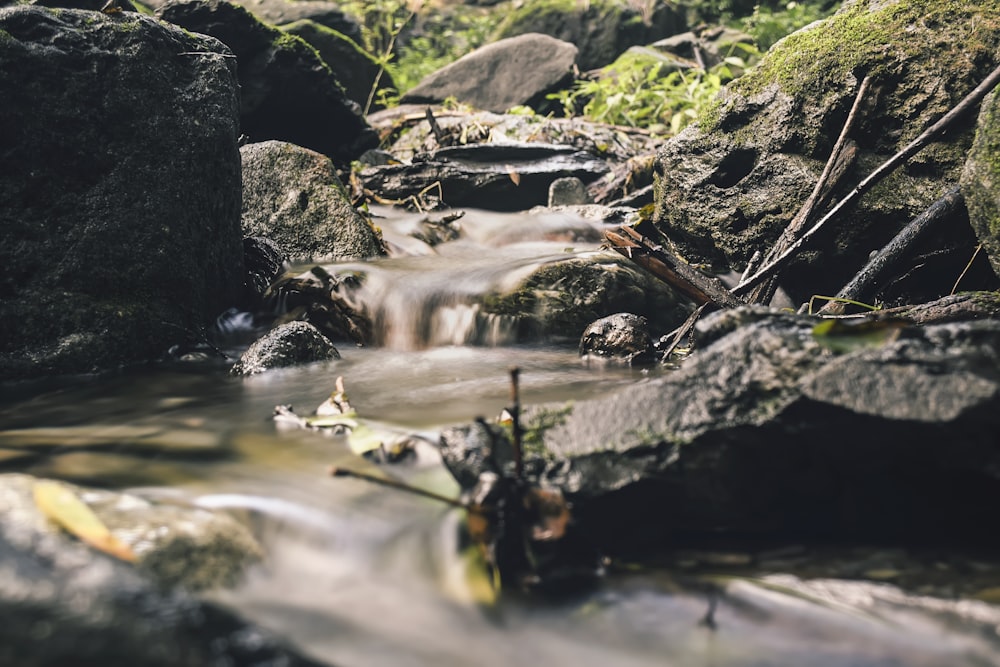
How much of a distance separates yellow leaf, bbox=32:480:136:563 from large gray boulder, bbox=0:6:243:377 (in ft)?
7.99

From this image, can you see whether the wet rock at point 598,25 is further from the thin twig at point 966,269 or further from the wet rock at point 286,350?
the wet rock at point 286,350

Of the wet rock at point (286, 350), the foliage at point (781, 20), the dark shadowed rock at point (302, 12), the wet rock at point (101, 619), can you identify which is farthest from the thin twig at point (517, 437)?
the foliage at point (781, 20)

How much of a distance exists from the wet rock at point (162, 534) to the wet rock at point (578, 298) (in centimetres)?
293

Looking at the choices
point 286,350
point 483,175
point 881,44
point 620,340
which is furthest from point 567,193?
point 286,350

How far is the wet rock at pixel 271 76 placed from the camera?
7359 millimetres

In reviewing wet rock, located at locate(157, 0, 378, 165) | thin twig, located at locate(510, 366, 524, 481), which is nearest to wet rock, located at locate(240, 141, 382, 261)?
wet rock, located at locate(157, 0, 378, 165)

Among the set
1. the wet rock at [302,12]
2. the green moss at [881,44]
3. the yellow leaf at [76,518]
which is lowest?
the yellow leaf at [76,518]

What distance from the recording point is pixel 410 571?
5.57ft

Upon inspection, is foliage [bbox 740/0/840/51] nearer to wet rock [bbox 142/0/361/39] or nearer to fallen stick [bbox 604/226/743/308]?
wet rock [bbox 142/0/361/39]

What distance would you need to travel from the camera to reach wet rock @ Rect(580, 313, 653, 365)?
389cm

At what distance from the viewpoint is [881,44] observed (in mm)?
4262

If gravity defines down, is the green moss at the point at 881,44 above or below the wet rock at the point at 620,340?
above

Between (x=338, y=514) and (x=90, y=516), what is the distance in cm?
60

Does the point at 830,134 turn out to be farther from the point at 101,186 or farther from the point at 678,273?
the point at 101,186
